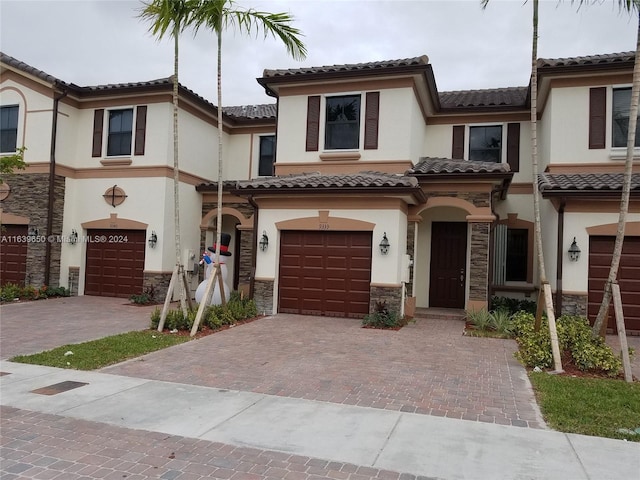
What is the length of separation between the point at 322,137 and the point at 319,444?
11.7 meters

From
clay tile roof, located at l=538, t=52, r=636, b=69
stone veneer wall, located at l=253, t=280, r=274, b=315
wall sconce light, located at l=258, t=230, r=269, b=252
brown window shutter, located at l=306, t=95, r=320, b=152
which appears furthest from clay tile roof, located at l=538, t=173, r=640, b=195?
stone veneer wall, located at l=253, t=280, r=274, b=315

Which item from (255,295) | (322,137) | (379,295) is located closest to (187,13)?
(322,137)

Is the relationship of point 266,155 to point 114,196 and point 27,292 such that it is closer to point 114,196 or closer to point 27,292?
point 114,196

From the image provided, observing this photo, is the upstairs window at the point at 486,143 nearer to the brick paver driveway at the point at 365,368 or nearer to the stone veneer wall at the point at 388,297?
the stone veneer wall at the point at 388,297

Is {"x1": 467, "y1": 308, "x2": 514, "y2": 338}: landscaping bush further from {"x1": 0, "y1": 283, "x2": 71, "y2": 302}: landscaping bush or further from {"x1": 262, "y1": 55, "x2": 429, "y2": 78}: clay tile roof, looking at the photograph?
{"x1": 0, "y1": 283, "x2": 71, "y2": 302}: landscaping bush

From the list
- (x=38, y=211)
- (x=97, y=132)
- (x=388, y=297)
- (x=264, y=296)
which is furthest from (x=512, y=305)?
(x=38, y=211)

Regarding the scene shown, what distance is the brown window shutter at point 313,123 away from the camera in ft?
50.0

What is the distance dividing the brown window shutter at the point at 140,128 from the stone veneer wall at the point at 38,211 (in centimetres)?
305

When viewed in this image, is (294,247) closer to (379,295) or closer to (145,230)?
(379,295)

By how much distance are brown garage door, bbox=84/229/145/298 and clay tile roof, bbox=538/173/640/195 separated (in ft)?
42.0

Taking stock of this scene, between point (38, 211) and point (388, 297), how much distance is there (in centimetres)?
1262

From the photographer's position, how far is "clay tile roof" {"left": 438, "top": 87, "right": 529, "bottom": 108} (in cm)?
1620

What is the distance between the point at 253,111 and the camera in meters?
22.3

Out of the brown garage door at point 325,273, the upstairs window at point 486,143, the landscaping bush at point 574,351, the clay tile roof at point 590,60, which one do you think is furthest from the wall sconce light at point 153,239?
the clay tile roof at point 590,60
